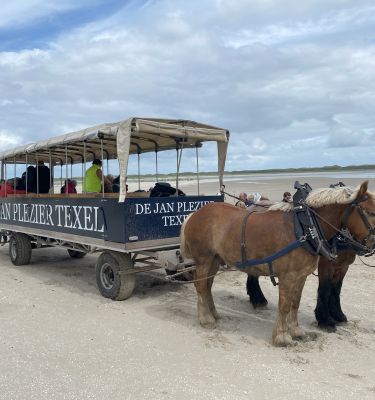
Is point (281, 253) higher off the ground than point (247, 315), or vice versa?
point (281, 253)

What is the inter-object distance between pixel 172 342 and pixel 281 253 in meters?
1.65

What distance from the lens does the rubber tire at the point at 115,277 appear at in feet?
21.5

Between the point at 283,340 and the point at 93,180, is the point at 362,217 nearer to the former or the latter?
the point at 283,340

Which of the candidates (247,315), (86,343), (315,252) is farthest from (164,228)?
(315,252)

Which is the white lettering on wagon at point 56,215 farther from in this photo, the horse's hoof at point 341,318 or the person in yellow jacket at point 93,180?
the horse's hoof at point 341,318

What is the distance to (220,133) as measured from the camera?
24.1ft

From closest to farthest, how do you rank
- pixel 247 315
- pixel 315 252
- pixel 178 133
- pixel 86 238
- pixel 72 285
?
pixel 315 252 < pixel 247 315 < pixel 178 133 < pixel 86 238 < pixel 72 285

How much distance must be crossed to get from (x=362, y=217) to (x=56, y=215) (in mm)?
5607

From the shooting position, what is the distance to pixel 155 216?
662 cm

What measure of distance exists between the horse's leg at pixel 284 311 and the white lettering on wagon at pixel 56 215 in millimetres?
3151

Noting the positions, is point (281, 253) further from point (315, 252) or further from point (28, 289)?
point (28, 289)

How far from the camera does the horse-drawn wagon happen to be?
6316mm

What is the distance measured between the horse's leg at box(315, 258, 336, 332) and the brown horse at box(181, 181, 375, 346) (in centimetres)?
45

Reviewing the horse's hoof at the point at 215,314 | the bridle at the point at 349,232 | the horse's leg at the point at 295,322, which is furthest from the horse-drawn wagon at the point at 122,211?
the bridle at the point at 349,232
